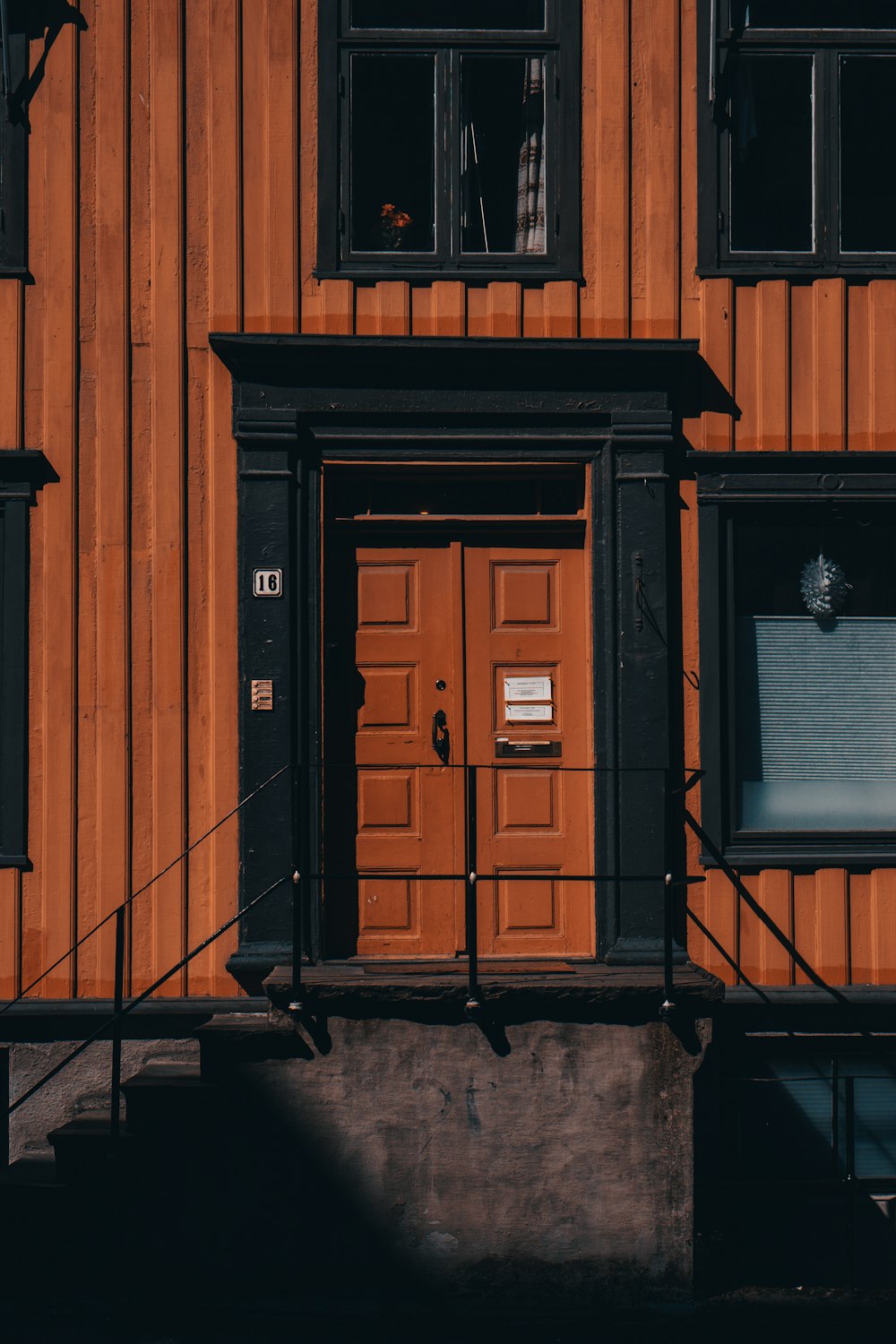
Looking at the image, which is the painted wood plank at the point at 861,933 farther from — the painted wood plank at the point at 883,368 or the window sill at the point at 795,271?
the window sill at the point at 795,271

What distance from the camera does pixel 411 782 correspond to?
7.05 metres

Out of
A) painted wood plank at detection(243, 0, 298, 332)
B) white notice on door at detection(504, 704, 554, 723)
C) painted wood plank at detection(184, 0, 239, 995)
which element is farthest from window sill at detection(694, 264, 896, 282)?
painted wood plank at detection(184, 0, 239, 995)

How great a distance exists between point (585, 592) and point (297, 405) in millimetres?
1892

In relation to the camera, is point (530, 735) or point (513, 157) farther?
point (513, 157)

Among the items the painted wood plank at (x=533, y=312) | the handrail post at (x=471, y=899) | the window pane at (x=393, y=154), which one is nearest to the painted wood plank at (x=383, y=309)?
the window pane at (x=393, y=154)

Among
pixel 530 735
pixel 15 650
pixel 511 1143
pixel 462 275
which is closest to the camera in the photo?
pixel 511 1143

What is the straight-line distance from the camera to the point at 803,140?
7.23 metres

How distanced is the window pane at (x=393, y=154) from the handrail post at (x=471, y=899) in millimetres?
3109

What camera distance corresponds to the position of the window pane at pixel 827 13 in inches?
282

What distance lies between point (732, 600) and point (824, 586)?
21.6 inches

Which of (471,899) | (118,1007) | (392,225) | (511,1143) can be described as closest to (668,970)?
(471,899)

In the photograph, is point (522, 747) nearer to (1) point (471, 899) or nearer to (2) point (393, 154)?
(1) point (471, 899)

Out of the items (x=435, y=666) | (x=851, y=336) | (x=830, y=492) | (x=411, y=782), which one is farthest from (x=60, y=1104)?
(x=851, y=336)

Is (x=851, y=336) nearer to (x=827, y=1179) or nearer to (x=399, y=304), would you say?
(x=399, y=304)
